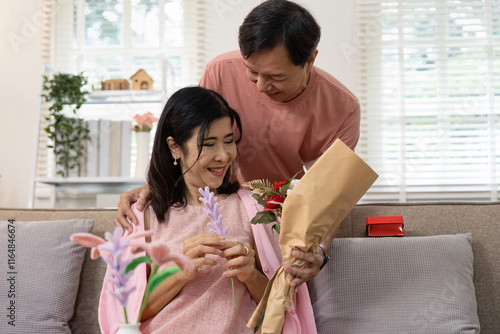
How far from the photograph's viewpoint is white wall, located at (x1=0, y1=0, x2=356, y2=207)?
12.0ft

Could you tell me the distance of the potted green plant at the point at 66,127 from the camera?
3.42m

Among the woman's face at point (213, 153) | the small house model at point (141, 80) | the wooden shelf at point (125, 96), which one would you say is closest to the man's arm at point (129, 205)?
the woman's face at point (213, 153)

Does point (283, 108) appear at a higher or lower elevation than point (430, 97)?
lower

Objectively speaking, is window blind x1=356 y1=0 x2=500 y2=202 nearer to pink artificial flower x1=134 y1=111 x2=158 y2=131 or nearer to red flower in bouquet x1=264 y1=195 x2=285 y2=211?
pink artificial flower x1=134 y1=111 x2=158 y2=131

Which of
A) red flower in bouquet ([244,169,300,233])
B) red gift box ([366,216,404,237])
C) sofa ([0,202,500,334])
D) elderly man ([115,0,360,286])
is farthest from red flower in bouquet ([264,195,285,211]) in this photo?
red gift box ([366,216,404,237])

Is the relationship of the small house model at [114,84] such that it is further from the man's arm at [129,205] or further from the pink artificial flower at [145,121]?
the man's arm at [129,205]

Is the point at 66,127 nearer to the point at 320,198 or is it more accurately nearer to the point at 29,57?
the point at 29,57

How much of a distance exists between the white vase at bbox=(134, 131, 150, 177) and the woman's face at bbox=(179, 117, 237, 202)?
1686 millimetres

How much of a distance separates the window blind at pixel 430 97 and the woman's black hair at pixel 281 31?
2070 millimetres

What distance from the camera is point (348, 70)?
3.65m

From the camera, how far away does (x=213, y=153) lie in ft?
5.82

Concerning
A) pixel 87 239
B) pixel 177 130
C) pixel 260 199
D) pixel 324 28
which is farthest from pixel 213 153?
pixel 324 28

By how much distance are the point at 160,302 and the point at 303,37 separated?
2.89 ft

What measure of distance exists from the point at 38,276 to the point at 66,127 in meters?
1.61
